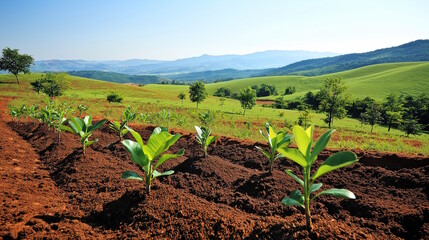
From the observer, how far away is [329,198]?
4.12 meters

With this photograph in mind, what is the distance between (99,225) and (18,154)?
5535mm

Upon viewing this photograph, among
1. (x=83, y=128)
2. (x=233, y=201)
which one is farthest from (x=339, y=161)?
(x=83, y=128)

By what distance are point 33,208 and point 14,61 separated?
260 feet

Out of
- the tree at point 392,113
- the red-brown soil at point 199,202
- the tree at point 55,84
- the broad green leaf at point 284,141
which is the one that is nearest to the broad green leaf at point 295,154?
the red-brown soil at point 199,202

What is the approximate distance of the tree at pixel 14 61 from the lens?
61.1 meters

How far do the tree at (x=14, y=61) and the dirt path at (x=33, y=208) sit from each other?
75.7m

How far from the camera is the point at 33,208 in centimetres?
353

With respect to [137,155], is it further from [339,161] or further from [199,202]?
[339,161]

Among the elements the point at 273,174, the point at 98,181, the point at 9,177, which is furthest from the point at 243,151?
the point at 9,177

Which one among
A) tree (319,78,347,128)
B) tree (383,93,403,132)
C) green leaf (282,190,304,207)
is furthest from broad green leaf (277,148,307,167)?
tree (383,93,403,132)

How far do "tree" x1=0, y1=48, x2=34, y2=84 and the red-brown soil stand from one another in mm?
74929

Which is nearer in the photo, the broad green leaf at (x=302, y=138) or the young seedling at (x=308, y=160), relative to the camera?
the young seedling at (x=308, y=160)

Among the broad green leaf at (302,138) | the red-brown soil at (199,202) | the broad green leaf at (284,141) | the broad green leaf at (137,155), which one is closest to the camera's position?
the broad green leaf at (302,138)

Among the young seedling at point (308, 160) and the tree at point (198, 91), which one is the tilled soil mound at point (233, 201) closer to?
the young seedling at point (308, 160)
